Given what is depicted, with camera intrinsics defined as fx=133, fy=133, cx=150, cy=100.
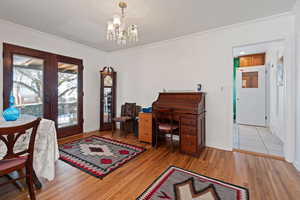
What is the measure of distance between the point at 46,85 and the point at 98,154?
2153 mm

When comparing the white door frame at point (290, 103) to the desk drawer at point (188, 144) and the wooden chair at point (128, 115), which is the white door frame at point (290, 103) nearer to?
the desk drawer at point (188, 144)

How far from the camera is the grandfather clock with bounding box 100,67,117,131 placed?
4.19 m

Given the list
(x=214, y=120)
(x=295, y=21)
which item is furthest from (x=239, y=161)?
(x=295, y=21)

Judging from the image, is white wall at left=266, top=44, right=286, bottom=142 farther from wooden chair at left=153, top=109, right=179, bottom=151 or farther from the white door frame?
wooden chair at left=153, top=109, right=179, bottom=151

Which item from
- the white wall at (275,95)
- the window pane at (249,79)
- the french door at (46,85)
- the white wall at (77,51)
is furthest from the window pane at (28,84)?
the window pane at (249,79)

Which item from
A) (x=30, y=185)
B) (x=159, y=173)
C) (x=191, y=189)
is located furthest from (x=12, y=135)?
(x=191, y=189)

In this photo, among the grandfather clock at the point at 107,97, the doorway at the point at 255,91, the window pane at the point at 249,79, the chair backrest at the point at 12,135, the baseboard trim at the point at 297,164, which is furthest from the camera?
the window pane at the point at 249,79

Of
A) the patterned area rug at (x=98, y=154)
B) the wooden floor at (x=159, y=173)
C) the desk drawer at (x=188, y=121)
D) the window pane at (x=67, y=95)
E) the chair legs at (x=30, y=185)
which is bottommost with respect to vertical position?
the wooden floor at (x=159, y=173)

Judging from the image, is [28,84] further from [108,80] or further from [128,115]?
[128,115]

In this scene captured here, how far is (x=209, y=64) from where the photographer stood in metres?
2.97

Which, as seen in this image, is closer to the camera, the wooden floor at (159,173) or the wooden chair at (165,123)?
the wooden floor at (159,173)

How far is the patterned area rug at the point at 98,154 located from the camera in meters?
2.12

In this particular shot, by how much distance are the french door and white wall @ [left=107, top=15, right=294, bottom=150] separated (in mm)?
1892

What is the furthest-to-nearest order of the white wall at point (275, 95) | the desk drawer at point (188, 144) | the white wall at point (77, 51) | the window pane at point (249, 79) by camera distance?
the window pane at point (249, 79)
the white wall at point (275, 95)
the white wall at point (77, 51)
the desk drawer at point (188, 144)
